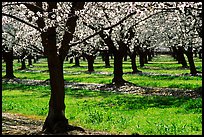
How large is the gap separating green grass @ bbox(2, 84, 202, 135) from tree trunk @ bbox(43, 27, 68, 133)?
168 cm

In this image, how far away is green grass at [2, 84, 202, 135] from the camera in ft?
48.1

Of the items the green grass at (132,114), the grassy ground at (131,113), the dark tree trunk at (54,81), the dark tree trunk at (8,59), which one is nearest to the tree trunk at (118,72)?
the grassy ground at (131,113)

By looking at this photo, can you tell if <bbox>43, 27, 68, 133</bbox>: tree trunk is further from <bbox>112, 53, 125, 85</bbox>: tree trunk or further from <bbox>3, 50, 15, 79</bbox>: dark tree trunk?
<bbox>3, 50, 15, 79</bbox>: dark tree trunk

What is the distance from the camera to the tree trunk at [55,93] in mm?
14695

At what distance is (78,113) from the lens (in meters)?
19.5

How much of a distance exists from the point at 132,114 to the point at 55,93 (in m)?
5.12

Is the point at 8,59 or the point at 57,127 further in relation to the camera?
the point at 8,59

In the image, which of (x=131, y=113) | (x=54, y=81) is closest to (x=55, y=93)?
(x=54, y=81)

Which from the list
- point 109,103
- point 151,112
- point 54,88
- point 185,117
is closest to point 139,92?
point 109,103

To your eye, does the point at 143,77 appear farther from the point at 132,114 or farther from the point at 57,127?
Answer: the point at 57,127

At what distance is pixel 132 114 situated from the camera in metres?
18.6

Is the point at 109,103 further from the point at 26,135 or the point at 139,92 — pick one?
the point at 26,135

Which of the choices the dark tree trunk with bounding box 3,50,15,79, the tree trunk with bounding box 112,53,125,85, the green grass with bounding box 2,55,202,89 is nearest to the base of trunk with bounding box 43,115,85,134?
the green grass with bounding box 2,55,202,89

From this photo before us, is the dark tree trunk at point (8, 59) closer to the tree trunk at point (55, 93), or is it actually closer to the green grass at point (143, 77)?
the green grass at point (143, 77)
